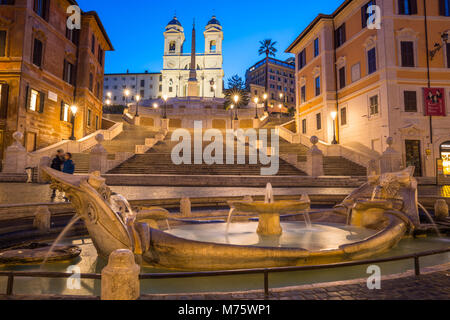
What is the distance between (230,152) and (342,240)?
712 inches

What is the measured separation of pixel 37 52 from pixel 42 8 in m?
4.17

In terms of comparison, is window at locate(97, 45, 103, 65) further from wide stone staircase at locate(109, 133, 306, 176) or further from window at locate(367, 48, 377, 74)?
window at locate(367, 48, 377, 74)

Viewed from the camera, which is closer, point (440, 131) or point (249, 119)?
point (440, 131)

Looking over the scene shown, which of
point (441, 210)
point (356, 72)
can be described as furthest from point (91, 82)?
point (441, 210)

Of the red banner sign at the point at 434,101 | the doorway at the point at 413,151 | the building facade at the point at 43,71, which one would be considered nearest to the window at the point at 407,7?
the red banner sign at the point at 434,101

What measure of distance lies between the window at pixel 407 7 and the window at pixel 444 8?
2.17 metres

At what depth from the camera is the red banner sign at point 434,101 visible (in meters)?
21.8

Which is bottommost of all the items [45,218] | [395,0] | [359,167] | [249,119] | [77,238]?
[77,238]

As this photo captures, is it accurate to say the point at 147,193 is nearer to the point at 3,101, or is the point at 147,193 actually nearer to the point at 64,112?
the point at 3,101

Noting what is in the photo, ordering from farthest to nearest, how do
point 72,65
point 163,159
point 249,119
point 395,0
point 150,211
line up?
point 249,119, point 72,65, point 395,0, point 163,159, point 150,211

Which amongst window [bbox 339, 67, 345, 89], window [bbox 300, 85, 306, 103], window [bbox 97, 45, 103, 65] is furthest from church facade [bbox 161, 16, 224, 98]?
window [bbox 339, 67, 345, 89]

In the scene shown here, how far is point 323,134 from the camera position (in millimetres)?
29609
